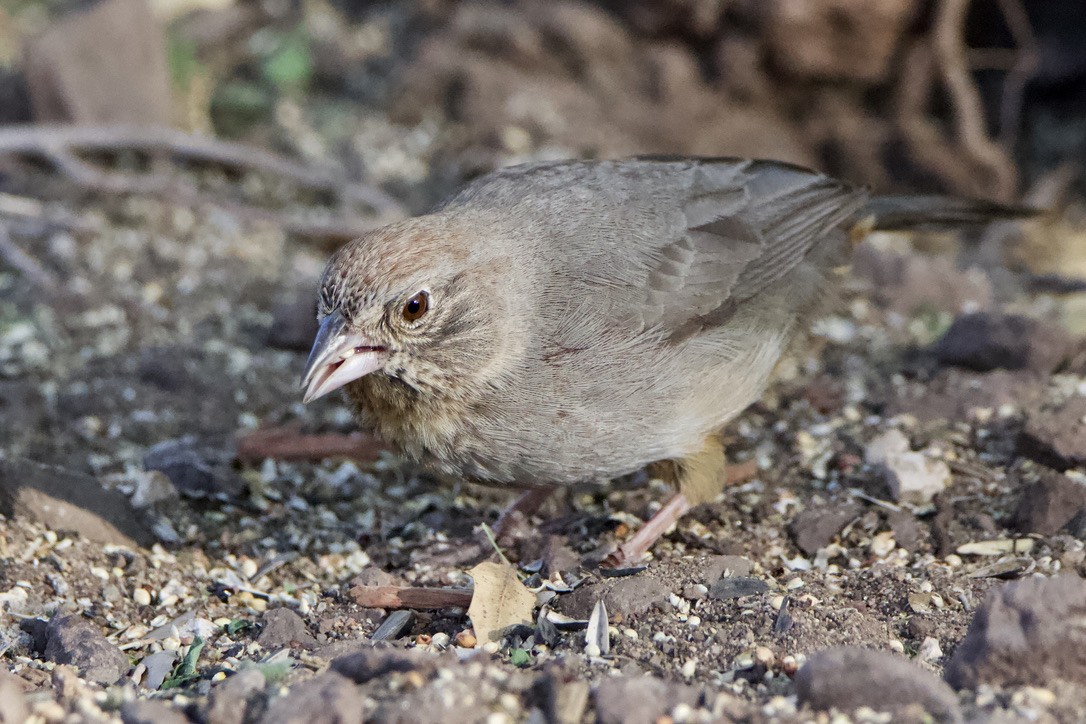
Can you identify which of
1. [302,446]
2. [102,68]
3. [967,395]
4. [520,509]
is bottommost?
[967,395]

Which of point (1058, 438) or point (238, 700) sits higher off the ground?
point (238, 700)

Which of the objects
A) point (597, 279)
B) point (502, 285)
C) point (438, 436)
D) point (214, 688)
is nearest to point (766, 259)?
point (597, 279)

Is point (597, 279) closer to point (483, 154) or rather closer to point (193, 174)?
point (483, 154)

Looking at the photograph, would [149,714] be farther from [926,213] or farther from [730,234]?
[926,213]

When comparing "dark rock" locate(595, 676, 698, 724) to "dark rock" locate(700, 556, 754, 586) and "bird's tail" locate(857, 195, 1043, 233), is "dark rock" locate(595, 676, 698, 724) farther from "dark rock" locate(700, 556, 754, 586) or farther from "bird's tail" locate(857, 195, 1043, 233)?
"bird's tail" locate(857, 195, 1043, 233)

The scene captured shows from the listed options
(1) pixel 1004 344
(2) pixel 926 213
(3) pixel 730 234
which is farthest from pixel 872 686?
(2) pixel 926 213

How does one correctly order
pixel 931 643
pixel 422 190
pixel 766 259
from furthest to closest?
1. pixel 422 190
2. pixel 766 259
3. pixel 931 643
